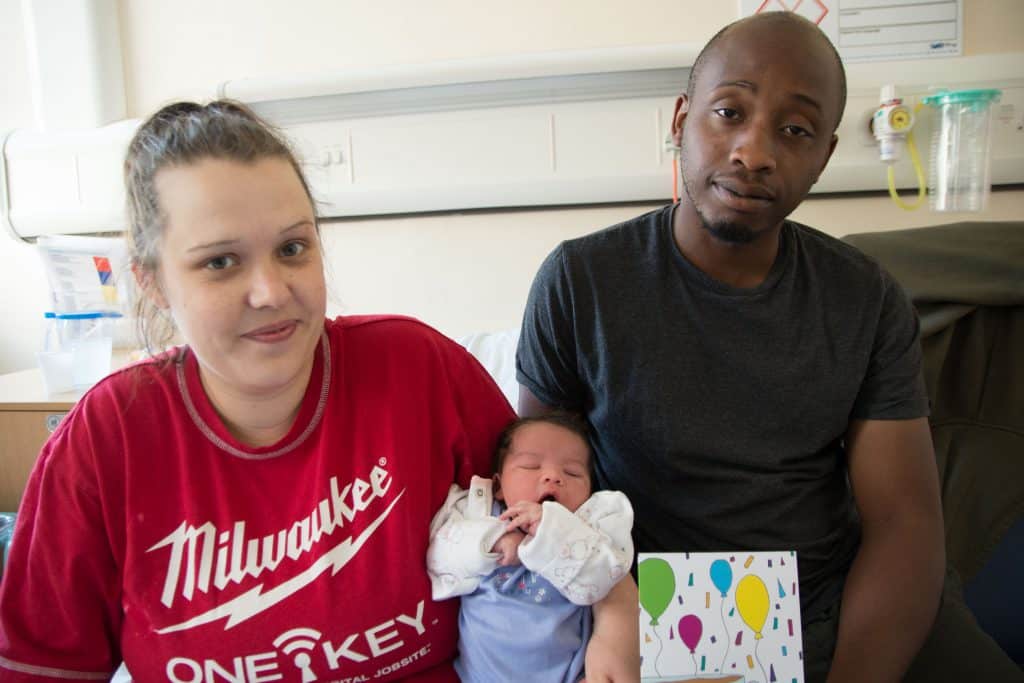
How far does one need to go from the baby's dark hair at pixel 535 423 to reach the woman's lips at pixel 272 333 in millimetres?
391

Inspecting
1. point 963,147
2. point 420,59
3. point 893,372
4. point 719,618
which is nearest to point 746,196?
point 893,372

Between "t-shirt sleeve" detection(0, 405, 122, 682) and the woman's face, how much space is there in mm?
244

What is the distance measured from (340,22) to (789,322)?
5.22ft

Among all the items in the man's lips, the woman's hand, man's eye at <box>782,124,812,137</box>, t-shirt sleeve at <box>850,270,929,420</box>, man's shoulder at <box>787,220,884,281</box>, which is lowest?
the woman's hand

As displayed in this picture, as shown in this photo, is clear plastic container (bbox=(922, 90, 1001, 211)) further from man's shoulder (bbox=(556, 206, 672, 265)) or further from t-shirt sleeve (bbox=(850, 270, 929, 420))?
man's shoulder (bbox=(556, 206, 672, 265))

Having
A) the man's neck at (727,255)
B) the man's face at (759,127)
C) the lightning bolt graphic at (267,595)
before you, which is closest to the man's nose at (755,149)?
the man's face at (759,127)

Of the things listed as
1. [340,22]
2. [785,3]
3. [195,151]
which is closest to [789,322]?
[195,151]

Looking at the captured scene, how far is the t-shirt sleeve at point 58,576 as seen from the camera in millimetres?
806

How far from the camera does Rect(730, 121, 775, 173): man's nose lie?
0.92m

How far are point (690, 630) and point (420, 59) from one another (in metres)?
1.71

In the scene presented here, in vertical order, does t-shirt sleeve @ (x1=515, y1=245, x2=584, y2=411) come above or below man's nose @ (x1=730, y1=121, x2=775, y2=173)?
below

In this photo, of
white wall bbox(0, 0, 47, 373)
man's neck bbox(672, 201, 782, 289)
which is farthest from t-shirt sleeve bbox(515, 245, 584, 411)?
white wall bbox(0, 0, 47, 373)

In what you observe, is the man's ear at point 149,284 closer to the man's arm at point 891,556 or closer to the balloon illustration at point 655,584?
the balloon illustration at point 655,584

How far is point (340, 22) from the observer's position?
1866mm
